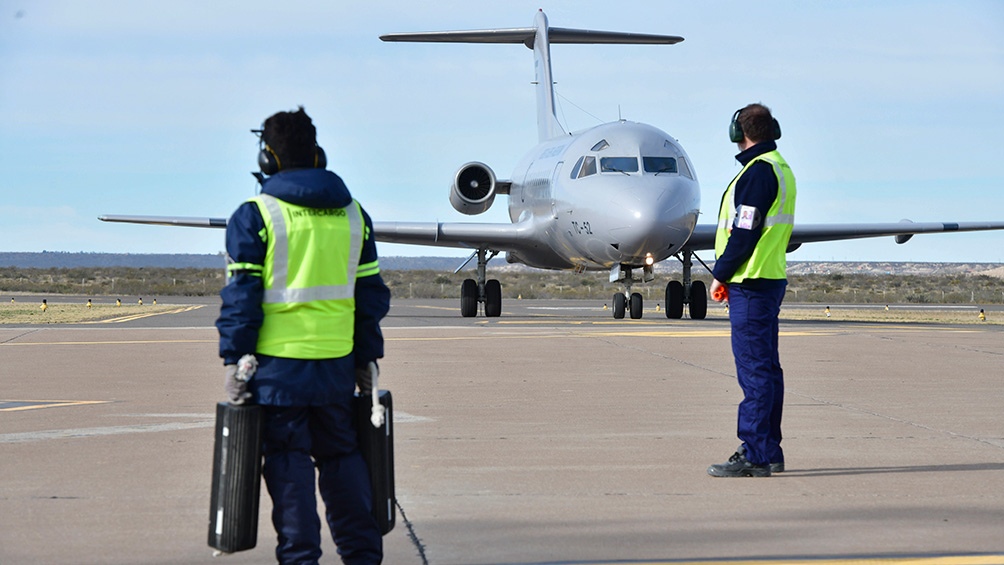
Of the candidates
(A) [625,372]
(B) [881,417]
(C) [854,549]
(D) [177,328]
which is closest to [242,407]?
(C) [854,549]

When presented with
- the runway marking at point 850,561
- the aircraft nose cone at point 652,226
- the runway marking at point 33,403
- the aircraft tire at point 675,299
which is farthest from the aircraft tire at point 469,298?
the runway marking at point 850,561

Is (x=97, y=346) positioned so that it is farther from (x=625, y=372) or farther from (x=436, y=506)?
(x=436, y=506)

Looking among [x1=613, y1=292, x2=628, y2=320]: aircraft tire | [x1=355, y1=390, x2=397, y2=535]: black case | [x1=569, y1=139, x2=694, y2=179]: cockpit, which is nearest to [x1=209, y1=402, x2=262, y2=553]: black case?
[x1=355, y1=390, x2=397, y2=535]: black case

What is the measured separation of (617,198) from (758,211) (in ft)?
53.9

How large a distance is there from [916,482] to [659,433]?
2191 millimetres

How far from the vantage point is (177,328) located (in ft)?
71.1

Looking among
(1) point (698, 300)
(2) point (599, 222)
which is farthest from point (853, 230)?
(2) point (599, 222)

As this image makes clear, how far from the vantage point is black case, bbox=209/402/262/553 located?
4598 mm

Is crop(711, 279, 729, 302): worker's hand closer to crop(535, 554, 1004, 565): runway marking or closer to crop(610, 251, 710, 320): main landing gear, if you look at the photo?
crop(535, 554, 1004, 565): runway marking

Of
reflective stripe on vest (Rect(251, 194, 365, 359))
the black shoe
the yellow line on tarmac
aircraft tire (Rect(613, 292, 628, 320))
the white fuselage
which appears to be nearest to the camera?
reflective stripe on vest (Rect(251, 194, 365, 359))

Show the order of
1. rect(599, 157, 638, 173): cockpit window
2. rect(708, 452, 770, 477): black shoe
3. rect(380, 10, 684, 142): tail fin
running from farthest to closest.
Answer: rect(380, 10, 684, 142): tail fin, rect(599, 157, 638, 173): cockpit window, rect(708, 452, 770, 477): black shoe

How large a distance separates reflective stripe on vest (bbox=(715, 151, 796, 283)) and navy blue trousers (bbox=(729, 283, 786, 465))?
11 centimetres

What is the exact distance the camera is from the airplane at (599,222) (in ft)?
77.0

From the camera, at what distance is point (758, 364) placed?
7.14 meters
